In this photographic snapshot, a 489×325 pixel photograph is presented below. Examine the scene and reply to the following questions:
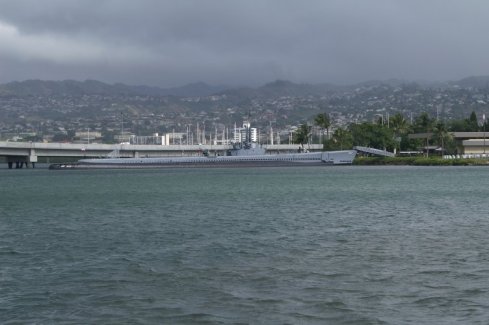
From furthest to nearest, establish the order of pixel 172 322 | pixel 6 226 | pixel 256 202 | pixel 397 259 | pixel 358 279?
pixel 256 202 < pixel 6 226 < pixel 397 259 < pixel 358 279 < pixel 172 322

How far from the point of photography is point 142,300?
24844 mm

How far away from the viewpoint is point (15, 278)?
29.5m

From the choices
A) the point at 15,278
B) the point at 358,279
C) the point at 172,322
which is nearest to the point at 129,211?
the point at 15,278

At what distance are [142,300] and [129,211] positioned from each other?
40233mm

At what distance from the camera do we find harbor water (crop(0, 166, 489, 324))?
23.0 meters

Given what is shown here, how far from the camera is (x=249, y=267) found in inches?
1224

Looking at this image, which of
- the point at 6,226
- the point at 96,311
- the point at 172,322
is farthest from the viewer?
the point at 6,226

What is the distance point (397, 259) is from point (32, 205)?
1994 inches

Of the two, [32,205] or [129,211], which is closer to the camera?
[129,211]

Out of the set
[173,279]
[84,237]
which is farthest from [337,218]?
[173,279]

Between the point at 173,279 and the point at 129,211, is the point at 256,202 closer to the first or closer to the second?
the point at 129,211

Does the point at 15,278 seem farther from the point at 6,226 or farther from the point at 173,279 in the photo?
the point at 6,226

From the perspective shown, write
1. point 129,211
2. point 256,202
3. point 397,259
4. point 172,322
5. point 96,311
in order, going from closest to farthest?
point 172,322 → point 96,311 → point 397,259 → point 129,211 → point 256,202

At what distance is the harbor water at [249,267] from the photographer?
75.6 feet
